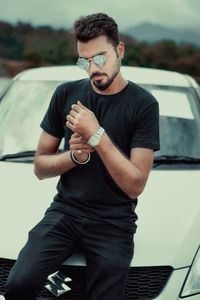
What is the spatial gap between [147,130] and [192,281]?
72 cm

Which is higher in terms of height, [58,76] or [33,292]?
[58,76]

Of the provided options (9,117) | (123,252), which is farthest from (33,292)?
(9,117)

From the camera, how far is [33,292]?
194 cm

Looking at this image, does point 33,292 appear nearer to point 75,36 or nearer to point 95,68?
point 95,68

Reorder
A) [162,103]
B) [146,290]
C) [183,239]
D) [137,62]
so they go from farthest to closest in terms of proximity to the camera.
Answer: [137,62] < [162,103] < [183,239] < [146,290]

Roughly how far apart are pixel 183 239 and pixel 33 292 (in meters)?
0.78

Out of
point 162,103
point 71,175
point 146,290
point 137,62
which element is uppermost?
point 137,62

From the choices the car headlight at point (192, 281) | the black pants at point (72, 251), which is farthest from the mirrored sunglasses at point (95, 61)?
the car headlight at point (192, 281)

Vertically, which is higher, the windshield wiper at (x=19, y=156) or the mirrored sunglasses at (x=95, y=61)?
the mirrored sunglasses at (x=95, y=61)

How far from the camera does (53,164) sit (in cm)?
221

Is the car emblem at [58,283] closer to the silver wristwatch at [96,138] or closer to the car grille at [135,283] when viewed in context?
the car grille at [135,283]

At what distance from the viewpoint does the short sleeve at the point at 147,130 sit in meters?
2.06

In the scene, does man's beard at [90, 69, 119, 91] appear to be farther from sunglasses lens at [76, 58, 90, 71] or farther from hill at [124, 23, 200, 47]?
hill at [124, 23, 200, 47]

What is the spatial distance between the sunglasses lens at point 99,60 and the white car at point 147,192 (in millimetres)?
843
